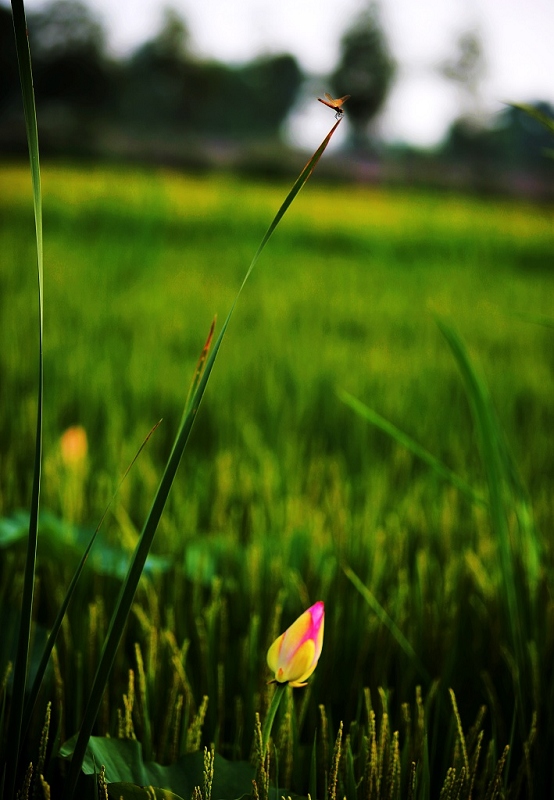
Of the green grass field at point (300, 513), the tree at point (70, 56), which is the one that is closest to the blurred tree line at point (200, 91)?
the tree at point (70, 56)

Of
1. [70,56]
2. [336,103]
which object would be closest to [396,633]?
[336,103]

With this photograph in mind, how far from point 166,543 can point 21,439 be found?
16.5 inches

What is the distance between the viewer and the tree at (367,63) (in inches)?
1011

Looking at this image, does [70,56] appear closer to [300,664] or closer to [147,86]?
[147,86]

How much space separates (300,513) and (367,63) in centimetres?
2917

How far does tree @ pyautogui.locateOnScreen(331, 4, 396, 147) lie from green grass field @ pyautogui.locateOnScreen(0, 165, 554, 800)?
2576 cm

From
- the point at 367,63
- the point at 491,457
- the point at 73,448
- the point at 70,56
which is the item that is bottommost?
the point at 491,457

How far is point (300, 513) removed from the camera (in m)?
0.79

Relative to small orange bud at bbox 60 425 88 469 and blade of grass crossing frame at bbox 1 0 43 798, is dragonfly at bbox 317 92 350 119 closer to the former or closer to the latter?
blade of grass crossing frame at bbox 1 0 43 798

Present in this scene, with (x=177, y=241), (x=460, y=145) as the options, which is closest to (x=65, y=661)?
(x=177, y=241)

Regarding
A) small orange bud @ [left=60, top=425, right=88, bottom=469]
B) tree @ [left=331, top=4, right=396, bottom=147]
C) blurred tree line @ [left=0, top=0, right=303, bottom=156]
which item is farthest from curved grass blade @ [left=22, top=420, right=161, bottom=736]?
tree @ [left=331, top=4, right=396, bottom=147]

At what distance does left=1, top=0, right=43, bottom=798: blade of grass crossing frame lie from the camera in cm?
23

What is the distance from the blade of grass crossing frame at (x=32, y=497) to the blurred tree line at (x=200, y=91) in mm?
13745

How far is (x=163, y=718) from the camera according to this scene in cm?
43
